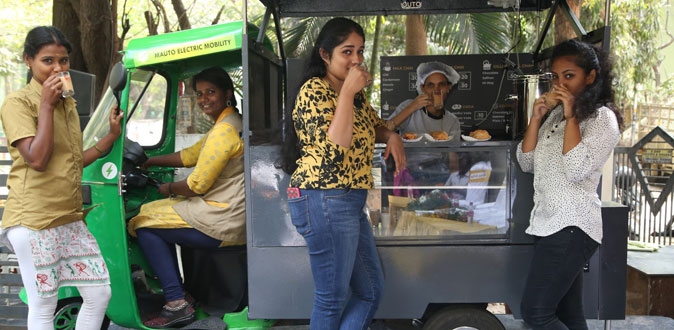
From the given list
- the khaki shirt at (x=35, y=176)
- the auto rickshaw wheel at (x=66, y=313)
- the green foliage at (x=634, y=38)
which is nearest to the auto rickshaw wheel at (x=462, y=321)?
the khaki shirt at (x=35, y=176)

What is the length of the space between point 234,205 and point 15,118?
127 cm

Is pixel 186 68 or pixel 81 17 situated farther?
pixel 81 17

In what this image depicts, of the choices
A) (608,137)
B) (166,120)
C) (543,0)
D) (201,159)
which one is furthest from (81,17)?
(608,137)

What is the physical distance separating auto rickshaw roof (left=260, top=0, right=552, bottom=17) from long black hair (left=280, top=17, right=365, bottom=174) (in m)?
1.32

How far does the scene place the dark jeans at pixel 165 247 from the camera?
3455 mm

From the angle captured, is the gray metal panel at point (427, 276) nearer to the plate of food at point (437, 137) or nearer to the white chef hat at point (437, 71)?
the plate of food at point (437, 137)

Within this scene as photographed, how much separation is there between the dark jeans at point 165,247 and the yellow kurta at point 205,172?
2.1 inches

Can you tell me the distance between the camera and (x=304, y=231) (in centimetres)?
257

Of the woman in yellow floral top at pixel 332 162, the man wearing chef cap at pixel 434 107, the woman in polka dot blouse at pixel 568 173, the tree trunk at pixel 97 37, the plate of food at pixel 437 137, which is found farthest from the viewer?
the tree trunk at pixel 97 37

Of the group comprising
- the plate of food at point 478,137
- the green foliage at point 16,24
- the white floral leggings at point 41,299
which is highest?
the green foliage at point 16,24

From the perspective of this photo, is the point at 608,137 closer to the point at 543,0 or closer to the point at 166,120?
the point at 543,0

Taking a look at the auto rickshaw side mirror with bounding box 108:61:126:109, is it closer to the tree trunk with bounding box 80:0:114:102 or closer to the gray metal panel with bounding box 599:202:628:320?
the gray metal panel with bounding box 599:202:628:320

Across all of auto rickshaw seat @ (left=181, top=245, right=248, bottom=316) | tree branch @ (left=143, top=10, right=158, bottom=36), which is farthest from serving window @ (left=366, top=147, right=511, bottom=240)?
tree branch @ (left=143, top=10, right=158, bottom=36)

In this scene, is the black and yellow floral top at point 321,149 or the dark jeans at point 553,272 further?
the dark jeans at point 553,272
